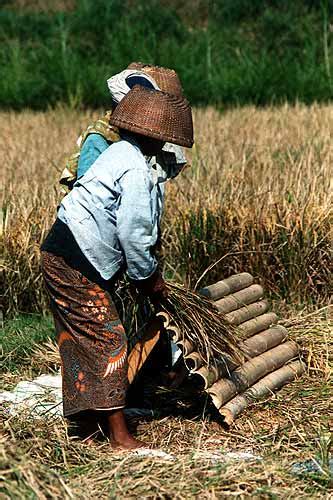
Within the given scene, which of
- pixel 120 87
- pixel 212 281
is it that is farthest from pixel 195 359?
pixel 212 281

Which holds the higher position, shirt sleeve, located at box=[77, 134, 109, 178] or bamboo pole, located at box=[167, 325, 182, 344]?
shirt sleeve, located at box=[77, 134, 109, 178]

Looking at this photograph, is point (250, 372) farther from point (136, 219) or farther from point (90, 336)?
point (136, 219)

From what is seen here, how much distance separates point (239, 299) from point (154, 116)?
1.38 meters

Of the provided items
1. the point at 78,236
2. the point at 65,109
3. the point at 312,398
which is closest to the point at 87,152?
the point at 78,236

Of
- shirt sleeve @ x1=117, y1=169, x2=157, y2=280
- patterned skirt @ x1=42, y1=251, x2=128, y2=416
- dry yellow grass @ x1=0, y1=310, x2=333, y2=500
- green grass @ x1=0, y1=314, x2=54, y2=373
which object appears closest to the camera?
dry yellow grass @ x1=0, y1=310, x2=333, y2=500

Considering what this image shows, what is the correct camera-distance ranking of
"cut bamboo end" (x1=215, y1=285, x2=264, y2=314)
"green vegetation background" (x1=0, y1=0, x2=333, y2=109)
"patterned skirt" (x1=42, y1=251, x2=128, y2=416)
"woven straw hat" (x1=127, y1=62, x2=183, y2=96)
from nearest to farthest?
"patterned skirt" (x1=42, y1=251, x2=128, y2=416)
"woven straw hat" (x1=127, y1=62, x2=183, y2=96)
"cut bamboo end" (x1=215, y1=285, x2=264, y2=314)
"green vegetation background" (x1=0, y1=0, x2=333, y2=109)

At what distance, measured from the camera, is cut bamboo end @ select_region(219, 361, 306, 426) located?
4082mm

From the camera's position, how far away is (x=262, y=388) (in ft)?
14.4

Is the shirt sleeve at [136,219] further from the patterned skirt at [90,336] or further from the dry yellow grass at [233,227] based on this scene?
the dry yellow grass at [233,227]

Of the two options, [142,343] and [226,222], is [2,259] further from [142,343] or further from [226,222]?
[142,343]

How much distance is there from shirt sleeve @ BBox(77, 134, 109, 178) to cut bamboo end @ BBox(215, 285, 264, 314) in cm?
87

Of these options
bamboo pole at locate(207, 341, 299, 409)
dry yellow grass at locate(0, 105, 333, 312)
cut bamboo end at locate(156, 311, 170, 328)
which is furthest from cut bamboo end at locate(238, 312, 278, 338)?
dry yellow grass at locate(0, 105, 333, 312)

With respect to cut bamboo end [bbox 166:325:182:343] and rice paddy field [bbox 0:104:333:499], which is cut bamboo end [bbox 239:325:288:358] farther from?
cut bamboo end [bbox 166:325:182:343]

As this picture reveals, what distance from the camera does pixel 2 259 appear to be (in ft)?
18.5
